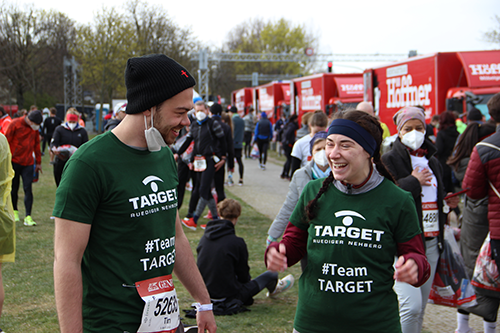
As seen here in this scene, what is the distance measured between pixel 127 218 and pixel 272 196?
1123 cm

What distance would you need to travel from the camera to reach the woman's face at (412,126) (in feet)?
14.0

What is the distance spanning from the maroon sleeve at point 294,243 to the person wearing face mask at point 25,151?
7.70 metres

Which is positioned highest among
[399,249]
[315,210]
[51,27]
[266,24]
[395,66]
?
[266,24]

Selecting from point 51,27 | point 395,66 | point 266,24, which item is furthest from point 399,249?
point 266,24

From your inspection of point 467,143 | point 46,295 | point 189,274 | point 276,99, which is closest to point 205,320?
point 189,274

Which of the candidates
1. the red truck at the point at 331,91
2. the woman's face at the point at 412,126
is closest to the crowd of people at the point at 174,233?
the woman's face at the point at 412,126

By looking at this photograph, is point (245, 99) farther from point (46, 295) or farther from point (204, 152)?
point (46, 295)

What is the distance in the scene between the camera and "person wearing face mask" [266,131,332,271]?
4.24 meters

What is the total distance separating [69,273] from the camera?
1.95 meters

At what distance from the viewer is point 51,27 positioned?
43.6 m

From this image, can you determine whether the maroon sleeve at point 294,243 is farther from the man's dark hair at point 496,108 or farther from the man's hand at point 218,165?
the man's hand at point 218,165

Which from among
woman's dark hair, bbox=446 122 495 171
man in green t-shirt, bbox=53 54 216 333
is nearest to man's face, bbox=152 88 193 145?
man in green t-shirt, bbox=53 54 216 333

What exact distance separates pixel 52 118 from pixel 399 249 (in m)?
19.1

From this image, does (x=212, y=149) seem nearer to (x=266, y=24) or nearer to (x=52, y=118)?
(x=52, y=118)
